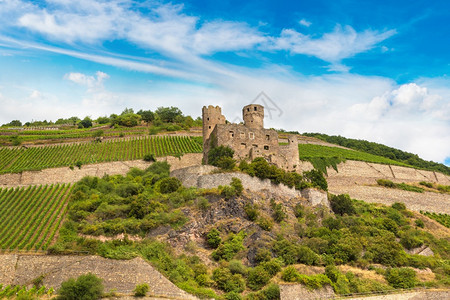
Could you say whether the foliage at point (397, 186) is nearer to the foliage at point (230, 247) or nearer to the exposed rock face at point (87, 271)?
the foliage at point (230, 247)

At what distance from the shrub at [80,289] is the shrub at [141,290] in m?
1.76

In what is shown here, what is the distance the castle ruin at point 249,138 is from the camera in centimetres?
3834

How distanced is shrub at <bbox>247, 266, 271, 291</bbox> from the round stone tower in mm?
17965

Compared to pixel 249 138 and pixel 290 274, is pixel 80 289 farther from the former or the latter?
pixel 249 138

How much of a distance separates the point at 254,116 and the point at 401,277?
19.8m

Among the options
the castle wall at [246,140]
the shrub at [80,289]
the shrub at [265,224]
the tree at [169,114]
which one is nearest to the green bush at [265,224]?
the shrub at [265,224]

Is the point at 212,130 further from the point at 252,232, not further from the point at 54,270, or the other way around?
the point at 54,270

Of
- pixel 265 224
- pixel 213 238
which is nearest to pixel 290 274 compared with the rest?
pixel 265 224

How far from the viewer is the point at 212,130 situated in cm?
4125

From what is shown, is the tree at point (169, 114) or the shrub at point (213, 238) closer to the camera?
the shrub at point (213, 238)

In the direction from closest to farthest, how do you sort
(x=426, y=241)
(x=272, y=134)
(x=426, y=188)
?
(x=426, y=241)
(x=272, y=134)
(x=426, y=188)

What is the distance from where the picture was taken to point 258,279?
25.2 meters

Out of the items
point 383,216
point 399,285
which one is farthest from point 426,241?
point 399,285

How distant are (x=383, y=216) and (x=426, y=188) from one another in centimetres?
1512
